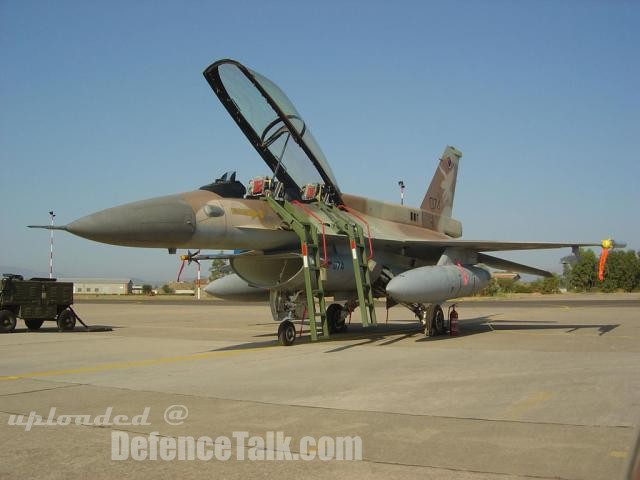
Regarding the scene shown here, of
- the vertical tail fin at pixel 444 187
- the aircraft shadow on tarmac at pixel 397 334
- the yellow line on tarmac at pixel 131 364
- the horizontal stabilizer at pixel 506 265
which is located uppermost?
the vertical tail fin at pixel 444 187

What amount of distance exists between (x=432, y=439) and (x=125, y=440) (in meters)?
2.29

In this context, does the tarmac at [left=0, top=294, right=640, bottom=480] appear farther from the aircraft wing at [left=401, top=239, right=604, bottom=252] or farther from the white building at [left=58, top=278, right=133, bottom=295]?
the white building at [left=58, top=278, right=133, bottom=295]

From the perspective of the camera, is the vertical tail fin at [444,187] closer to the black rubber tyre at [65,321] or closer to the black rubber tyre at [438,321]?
the black rubber tyre at [438,321]

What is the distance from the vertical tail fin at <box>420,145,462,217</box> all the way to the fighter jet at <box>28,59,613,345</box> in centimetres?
251

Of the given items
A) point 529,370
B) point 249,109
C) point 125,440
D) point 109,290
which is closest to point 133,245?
point 249,109

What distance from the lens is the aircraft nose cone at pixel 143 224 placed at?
8430mm

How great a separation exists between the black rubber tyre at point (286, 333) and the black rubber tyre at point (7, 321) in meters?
8.38

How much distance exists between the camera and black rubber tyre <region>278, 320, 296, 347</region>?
37.0 feet

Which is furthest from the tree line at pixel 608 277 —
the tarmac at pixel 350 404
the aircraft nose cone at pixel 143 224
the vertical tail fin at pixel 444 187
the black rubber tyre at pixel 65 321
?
the aircraft nose cone at pixel 143 224

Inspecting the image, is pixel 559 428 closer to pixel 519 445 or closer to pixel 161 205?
pixel 519 445

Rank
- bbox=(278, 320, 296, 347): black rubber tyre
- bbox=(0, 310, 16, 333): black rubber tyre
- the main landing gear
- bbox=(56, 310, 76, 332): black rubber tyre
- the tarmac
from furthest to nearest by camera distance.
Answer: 1. bbox=(56, 310, 76, 332): black rubber tyre
2. bbox=(0, 310, 16, 333): black rubber tyre
3. the main landing gear
4. bbox=(278, 320, 296, 347): black rubber tyre
5. the tarmac

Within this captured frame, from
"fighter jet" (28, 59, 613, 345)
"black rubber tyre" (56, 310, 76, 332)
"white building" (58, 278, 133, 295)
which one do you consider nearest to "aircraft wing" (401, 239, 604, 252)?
"fighter jet" (28, 59, 613, 345)

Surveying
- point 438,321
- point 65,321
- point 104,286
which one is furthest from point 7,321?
point 104,286

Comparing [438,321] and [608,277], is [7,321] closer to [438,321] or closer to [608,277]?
[438,321]
